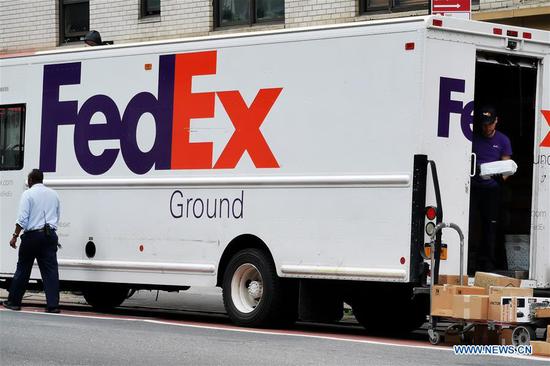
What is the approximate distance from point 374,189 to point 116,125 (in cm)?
394

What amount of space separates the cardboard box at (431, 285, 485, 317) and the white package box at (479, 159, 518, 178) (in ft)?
5.55

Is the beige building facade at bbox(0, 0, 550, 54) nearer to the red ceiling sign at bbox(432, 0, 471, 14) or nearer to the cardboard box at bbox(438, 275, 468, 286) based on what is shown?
the red ceiling sign at bbox(432, 0, 471, 14)

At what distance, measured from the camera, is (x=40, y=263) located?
52.8 feet

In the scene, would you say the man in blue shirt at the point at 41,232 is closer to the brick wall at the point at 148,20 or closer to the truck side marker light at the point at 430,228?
the truck side marker light at the point at 430,228

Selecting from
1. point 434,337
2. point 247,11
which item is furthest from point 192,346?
point 247,11

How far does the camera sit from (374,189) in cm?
1328

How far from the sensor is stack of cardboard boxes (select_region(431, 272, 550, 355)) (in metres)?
12.1

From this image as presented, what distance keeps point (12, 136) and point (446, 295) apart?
7.17 meters

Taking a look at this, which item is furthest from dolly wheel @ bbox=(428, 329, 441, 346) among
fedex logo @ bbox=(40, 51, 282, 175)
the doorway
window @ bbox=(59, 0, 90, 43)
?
window @ bbox=(59, 0, 90, 43)

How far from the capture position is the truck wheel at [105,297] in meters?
17.7

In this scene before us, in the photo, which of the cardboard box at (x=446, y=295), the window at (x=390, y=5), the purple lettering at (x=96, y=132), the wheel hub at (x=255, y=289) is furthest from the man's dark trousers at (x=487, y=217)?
the window at (x=390, y=5)

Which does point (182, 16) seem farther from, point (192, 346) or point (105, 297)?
point (192, 346)

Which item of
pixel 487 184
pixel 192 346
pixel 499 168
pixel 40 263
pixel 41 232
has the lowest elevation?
pixel 192 346

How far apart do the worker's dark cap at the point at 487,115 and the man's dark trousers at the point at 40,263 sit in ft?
17.8
